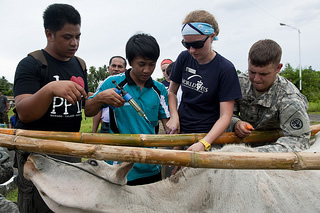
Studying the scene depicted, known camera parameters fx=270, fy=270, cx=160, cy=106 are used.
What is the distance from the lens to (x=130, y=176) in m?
2.53

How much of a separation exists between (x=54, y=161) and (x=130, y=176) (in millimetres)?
975

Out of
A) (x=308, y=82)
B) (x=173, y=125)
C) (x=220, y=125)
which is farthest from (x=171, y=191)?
(x=308, y=82)

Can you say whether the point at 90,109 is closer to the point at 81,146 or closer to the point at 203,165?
the point at 81,146

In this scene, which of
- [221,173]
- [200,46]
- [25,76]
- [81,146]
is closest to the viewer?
[81,146]

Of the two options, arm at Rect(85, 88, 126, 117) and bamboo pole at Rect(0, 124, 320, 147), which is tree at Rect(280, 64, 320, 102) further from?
arm at Rect(85, 88, 126, 117)

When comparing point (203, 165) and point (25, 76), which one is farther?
point (25, 76)

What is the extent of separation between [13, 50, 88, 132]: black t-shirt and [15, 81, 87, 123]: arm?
0.12m

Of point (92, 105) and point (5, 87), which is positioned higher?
point (92, 105)

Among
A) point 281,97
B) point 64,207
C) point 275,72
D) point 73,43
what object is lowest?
point 64,207

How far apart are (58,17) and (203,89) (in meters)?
1.43

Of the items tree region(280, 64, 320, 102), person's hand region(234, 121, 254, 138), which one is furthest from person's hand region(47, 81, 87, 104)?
tree region(280, 64, 320, 102)

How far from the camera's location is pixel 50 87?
1771 millimetres

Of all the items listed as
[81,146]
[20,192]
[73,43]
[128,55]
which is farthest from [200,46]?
[20,192]

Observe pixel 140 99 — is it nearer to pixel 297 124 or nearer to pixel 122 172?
pixel 122 172
